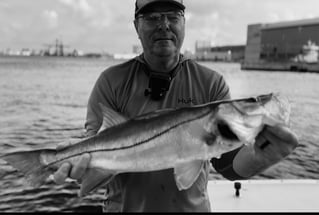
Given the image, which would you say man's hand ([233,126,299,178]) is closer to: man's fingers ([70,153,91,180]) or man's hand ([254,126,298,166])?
man's hand ([254,126,298,166])

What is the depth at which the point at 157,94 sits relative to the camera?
344 centimetres

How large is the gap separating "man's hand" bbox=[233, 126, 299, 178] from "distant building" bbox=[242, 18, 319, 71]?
3882 inches

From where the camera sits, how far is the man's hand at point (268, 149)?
2602 millimetres

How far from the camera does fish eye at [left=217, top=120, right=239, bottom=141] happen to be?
2653 mm

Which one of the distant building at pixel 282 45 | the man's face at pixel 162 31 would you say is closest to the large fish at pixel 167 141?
the man's face at pixel 162 31

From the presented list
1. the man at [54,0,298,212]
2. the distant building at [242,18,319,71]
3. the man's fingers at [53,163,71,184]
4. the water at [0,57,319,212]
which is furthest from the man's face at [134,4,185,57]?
the distant building at [242,18,319,71]

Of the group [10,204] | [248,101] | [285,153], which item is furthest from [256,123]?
[10,204]

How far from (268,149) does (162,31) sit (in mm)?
1559

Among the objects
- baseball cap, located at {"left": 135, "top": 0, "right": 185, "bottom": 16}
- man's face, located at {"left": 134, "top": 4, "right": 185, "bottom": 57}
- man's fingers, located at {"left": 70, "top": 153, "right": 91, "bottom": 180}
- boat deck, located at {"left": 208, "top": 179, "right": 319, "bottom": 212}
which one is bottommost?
boat deck, located at {"left": 208, "top": 179, "right": 319, "bottom": 212}

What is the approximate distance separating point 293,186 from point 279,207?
1.34 m

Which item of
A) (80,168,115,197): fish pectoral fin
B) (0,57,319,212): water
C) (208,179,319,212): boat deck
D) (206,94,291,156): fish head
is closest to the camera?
(206,94,291,156): fish head

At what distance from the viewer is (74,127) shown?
19.1 m

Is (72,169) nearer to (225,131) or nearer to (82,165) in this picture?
(82,165)

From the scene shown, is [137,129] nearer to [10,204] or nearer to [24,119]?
[10,204]
